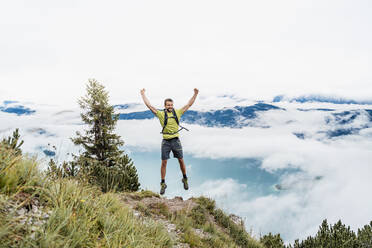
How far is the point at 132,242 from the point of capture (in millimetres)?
2727

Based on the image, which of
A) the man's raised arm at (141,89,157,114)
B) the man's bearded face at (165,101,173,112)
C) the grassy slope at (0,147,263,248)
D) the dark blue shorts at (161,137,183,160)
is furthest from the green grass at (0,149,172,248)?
the man's bearded face at (165,101,173,112)

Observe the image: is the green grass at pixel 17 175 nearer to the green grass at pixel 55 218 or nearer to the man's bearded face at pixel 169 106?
the green grass at pixel 55 218

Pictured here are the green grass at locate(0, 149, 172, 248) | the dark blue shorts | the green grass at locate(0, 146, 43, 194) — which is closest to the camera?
the green grass at locate(0, 149, 172, 248)

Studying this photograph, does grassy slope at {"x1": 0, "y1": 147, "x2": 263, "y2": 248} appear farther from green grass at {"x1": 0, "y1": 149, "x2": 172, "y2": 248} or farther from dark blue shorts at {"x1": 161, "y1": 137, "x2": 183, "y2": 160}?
dark blue shorts at {"x1": 161, "y1": 137, "x2": 183, "y2": 160}

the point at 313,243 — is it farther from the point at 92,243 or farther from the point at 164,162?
the point at 92,243

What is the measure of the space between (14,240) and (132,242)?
1313 mm

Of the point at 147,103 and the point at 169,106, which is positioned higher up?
the point at 147,103

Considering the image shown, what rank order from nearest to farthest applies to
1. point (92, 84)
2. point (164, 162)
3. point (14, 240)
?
point (14, 240) → point (164, 162) → point (92, 84)

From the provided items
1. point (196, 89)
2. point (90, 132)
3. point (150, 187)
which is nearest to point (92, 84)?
point (90, 132)

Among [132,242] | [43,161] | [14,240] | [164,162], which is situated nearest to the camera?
[14,240]

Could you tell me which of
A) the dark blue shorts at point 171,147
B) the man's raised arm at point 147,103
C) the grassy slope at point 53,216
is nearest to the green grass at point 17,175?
the grassy slope at point 53,216

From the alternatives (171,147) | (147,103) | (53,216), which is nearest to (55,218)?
(53,216)

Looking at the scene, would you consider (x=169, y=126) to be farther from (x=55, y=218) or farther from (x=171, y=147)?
(x=55, y=218)

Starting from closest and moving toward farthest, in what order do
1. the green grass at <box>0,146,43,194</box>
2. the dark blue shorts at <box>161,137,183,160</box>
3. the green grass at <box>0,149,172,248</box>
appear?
the green grass at <box>0,149,172,248</box>
the green grass at <box>0,146,43,194</box>
the dark blue shorts at <box>161,137,183,160</box>
